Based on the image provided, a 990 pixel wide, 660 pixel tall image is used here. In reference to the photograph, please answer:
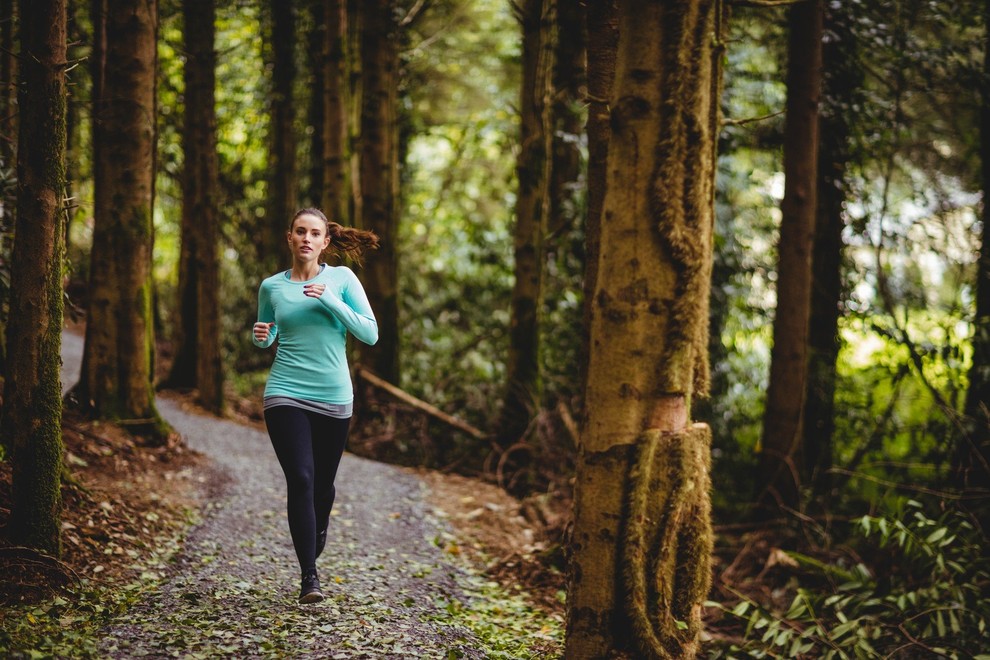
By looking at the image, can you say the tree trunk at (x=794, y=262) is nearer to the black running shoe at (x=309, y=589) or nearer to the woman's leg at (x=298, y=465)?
the black running shoe at (x=309, y=589)

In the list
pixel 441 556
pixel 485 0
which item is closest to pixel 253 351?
pixel 485 0

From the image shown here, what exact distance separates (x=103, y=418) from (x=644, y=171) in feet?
21.1

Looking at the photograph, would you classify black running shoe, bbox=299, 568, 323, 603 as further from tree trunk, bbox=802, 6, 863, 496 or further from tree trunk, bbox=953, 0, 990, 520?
tree trunk, bbox=802, 6, 863, 496

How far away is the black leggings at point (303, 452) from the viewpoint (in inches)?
168

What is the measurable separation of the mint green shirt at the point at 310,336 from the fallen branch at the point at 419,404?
5525mm

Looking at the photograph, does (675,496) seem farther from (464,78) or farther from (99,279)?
(464,78)

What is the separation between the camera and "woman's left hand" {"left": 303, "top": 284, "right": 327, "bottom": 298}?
4168 mm

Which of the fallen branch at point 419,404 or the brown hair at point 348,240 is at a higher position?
the brown hair at point 348,240

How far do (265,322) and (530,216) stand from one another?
4831 mm

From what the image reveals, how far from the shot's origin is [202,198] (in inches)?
412

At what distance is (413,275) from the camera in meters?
14.6

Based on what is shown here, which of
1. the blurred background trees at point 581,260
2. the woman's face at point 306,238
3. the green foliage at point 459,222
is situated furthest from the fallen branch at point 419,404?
the woman's face at point 306,238

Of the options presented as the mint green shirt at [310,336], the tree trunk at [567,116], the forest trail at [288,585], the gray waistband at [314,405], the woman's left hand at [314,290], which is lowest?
the forest trail at [288,585]

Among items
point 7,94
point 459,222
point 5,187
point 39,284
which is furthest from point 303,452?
point 459,222
